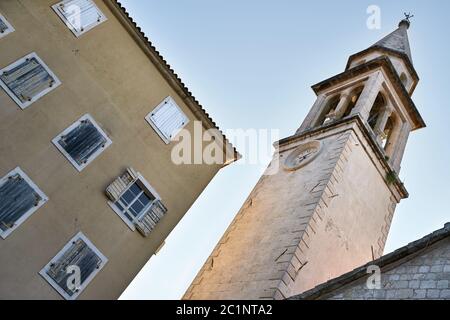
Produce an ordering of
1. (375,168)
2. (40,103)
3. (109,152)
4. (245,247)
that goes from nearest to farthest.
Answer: (40,103) → (109,152) → (245,247) → (375,168)

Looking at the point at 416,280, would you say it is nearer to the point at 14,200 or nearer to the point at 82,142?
the point at 82,142

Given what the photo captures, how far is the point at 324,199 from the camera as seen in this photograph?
1539cm

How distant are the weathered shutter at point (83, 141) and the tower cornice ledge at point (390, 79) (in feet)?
48.8

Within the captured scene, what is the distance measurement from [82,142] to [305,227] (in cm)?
696

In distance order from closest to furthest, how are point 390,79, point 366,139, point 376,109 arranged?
point 366,139 → point 390,79 → point 376,109

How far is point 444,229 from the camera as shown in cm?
820

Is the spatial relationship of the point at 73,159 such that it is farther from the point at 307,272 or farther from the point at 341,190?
the point at 341,190

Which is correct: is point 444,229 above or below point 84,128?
below

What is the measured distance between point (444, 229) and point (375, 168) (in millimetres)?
10934

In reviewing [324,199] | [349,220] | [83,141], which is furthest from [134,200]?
[349,220]

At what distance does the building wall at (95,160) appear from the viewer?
9.45 m
